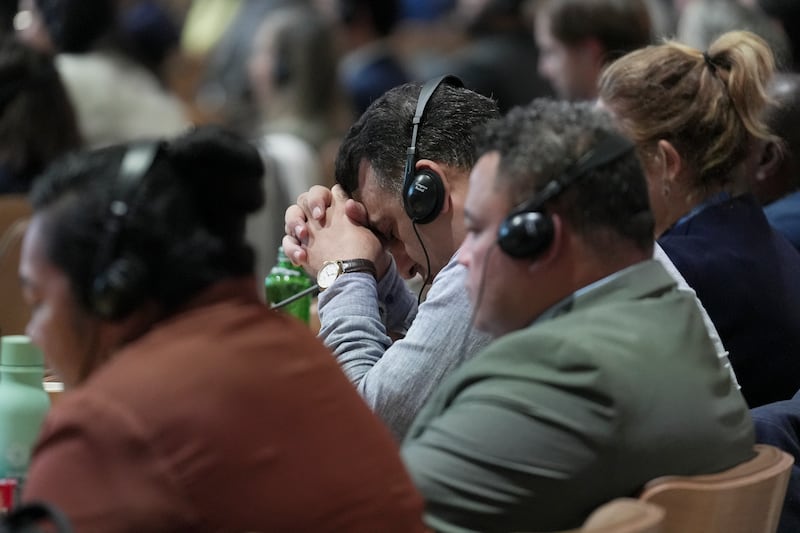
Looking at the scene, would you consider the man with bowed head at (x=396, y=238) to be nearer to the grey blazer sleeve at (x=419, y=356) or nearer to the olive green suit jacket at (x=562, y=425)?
the grey blazer sleeve at (x=419, y=356)

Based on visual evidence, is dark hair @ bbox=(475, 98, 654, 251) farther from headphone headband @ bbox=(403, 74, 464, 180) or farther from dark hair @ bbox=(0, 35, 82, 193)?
dark hair @ bbox=(0, 35, 82, 193)

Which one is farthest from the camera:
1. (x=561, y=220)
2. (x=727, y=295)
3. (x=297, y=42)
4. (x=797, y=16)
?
(x=297, y=42)

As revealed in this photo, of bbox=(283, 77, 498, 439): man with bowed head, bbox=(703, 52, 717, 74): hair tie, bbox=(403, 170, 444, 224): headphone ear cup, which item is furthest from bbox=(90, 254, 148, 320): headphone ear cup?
bbox=(703, 52, 717, 74): hair tie

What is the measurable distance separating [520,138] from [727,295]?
80cm

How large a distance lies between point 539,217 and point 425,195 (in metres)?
0.45

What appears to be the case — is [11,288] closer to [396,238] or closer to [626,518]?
[396,238]

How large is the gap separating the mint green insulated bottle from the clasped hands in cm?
54

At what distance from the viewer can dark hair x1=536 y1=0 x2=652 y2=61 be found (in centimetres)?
394

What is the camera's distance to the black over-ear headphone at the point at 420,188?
2031 mm

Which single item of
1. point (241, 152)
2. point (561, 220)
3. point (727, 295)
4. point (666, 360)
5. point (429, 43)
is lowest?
point (429, 43)

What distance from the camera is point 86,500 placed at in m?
1.29

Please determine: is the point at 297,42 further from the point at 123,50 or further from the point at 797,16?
the point at 797,16

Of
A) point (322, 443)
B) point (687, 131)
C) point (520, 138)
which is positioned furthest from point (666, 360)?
point (687, 131)

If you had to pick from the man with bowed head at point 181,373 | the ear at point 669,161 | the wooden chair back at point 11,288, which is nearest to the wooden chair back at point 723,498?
the man with bowed head at point 181,373
